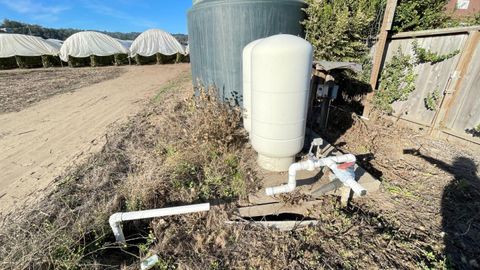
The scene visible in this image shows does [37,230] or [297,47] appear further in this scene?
[297,47]

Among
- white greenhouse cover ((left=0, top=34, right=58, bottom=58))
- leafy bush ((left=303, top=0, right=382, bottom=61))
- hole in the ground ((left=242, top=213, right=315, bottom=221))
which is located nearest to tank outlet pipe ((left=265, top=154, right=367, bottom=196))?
hole in the ground ((left=242, top=213, right=315, bottom=221))

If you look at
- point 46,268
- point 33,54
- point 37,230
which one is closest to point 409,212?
point 46,268

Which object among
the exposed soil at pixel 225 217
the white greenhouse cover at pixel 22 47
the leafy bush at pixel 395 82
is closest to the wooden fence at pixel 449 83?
the leafy bush at pixel 395 82

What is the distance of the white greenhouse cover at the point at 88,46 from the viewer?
18.6m

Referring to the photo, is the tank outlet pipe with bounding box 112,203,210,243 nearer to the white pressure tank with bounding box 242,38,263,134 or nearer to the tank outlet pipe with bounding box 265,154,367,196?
the tank outlet pipe with bounding box 265,154,367,196

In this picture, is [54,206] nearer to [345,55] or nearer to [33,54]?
[345,55]

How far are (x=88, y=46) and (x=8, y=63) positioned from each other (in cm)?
604

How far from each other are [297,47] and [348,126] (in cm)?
312

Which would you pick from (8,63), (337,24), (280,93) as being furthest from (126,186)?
(8,63)

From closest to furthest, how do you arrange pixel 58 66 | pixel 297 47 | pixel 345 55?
1. pixel 297 47
2. pixel 345 55
3. pixel 58 66

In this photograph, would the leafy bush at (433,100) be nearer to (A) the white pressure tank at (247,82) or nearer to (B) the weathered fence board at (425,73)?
(B) the weathered fence board at (425,73)

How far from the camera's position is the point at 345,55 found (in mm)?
4930

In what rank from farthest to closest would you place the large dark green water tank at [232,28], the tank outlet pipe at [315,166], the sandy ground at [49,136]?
1. the large dark green water tank at [232,28]
2. the sandy ground at [49,136]
3. the tank outlet pipe at [315,166]

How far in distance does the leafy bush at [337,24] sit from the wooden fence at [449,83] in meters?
0.90
